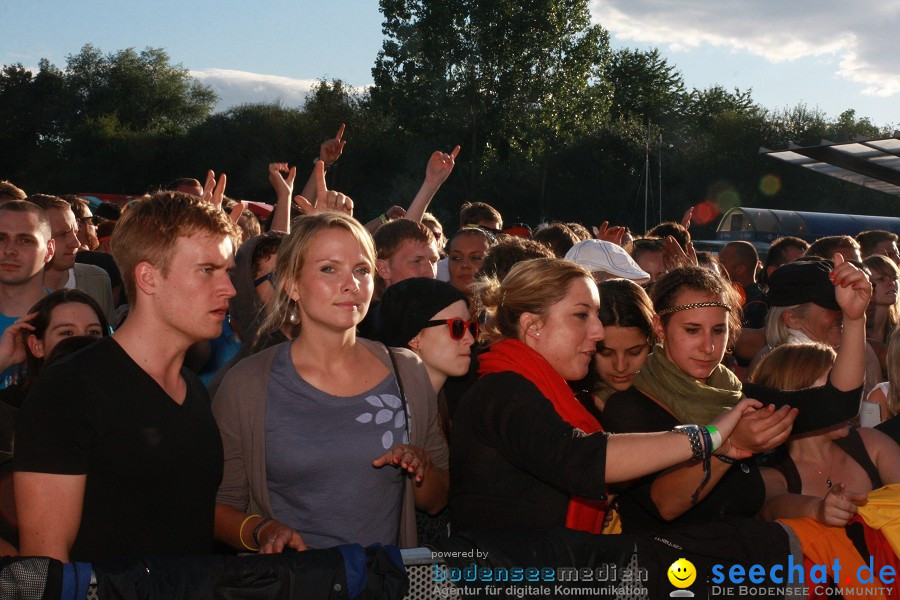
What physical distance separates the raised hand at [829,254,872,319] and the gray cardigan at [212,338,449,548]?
1.51 meters

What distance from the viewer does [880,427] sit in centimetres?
405

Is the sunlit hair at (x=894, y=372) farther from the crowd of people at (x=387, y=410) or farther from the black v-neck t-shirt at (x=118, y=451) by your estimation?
the black v-neck t-shirt at (x=118, y=451)

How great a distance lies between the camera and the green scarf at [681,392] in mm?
3318

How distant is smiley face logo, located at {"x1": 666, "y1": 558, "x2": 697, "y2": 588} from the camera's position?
2.57 m

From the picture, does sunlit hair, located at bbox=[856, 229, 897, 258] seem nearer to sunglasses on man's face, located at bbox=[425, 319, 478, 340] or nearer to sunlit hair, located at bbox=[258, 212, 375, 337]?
sunglasses on man's face, located at bbox=[425, 319, 478, 340]

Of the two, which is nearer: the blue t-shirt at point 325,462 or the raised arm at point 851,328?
Result: the blue t-shirt at point 325,462

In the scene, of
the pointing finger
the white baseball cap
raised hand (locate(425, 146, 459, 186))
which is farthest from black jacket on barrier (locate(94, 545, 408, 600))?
raised hand (locate(425, 146, 459, 186))

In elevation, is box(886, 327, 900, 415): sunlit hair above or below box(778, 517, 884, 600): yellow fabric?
above

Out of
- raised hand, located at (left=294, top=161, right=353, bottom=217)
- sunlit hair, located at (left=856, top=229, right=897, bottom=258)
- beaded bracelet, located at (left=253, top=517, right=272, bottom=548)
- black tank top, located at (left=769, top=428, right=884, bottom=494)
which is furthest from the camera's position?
sunlit hair, located at (left=856, top=229, right=897, bottom=258)

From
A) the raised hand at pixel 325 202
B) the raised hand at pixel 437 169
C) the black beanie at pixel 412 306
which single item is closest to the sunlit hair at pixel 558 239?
the raised hand at pixel 437 169

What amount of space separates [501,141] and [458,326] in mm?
38400

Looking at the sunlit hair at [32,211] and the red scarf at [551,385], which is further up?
the sunlit hair at [32,211]

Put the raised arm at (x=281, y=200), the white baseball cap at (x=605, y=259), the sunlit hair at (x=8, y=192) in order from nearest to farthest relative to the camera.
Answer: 1. the raised arm at (x=281, y=200)
2. the white baseball cap at (x=605, y=259)
3. the sunlit hair at (x=8, y=192)

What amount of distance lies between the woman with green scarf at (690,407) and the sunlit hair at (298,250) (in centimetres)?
110
